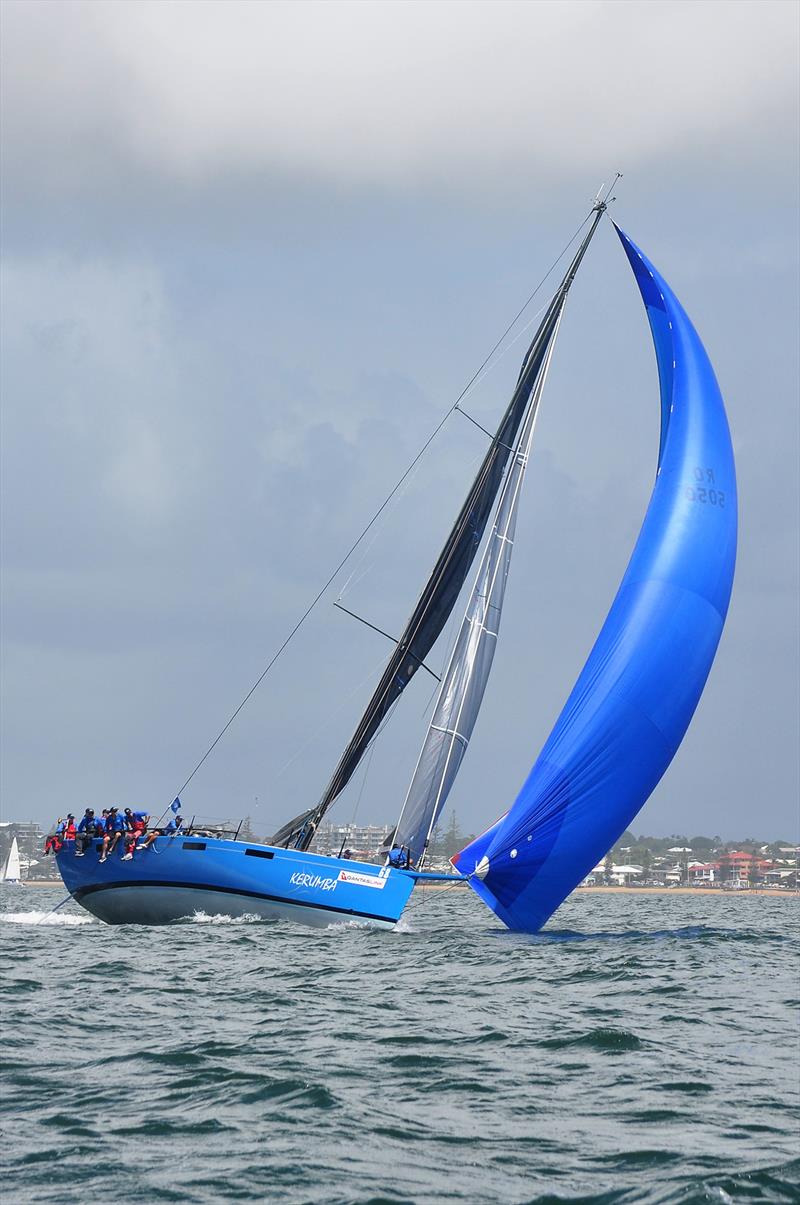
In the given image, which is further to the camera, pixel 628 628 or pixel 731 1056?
pixel 628 628

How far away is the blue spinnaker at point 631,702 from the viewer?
22.2 m

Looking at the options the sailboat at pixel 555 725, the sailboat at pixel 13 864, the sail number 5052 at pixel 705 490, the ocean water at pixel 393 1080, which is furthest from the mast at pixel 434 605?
the sailboat at pixel 13 864

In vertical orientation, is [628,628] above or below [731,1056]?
above

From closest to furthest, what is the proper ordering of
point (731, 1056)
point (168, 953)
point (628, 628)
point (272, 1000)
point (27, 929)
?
1. point (731, 1056)
2. point (272, 1000)
3. point (168, 953)
4. point (628, 628)
5. point (27, 929)

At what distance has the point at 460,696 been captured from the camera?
25547 mm

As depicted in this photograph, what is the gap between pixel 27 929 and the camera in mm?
27906

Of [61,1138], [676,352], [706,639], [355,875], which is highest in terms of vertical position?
[676,352]

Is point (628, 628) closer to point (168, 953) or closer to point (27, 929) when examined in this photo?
point (168, 953)

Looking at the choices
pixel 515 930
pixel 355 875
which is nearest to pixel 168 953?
pixel 355 875

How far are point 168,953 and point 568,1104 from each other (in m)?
11.1

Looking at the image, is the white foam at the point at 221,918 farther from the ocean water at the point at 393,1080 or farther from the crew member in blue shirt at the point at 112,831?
the ocean water at the point at 393,1080

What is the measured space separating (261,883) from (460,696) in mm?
4966

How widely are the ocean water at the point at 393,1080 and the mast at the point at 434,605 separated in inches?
285

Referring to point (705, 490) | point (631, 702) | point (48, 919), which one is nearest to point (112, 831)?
point (48, 919)
